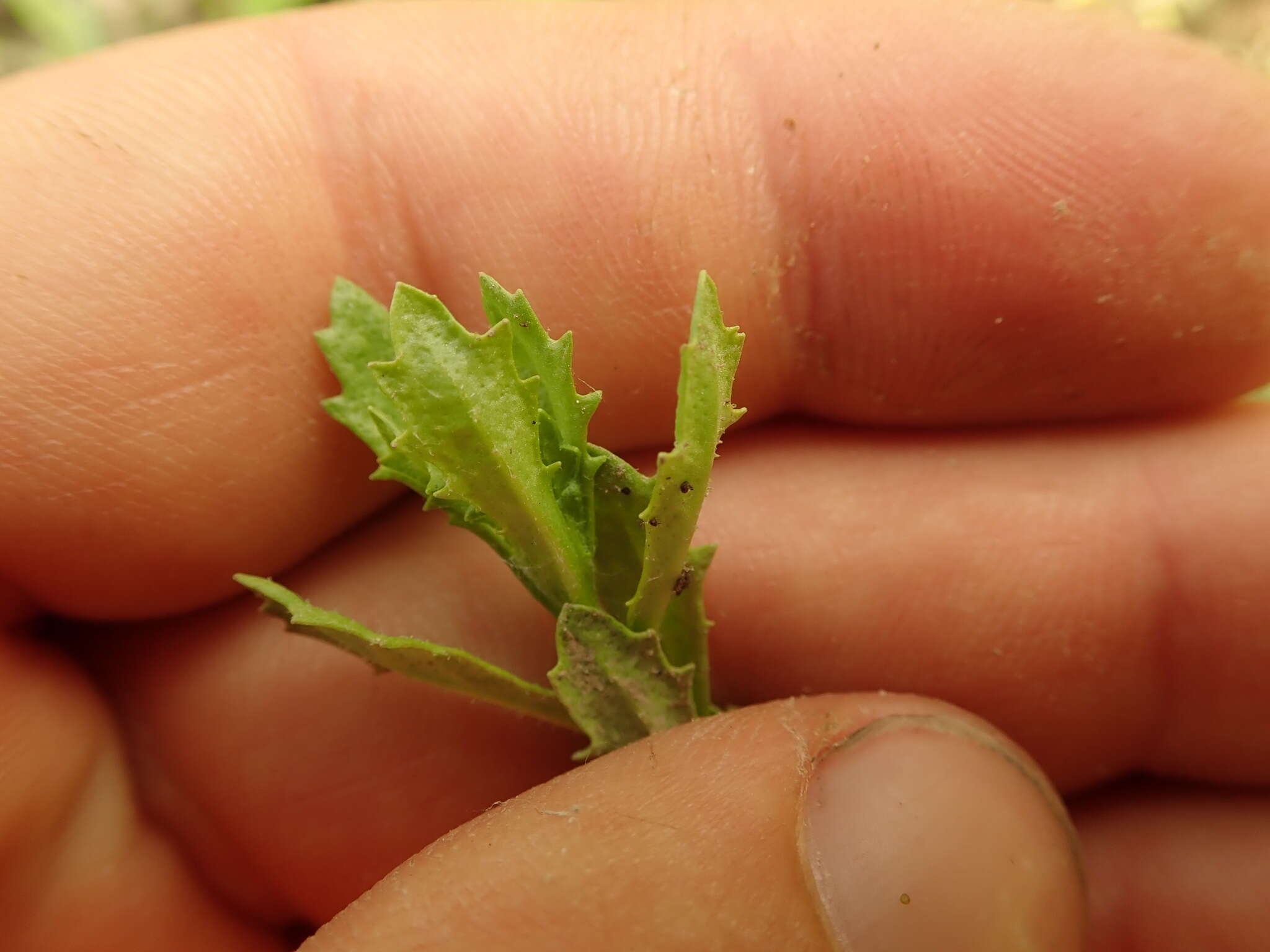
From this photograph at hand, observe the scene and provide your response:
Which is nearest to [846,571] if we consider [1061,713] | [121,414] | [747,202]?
[1061,713]

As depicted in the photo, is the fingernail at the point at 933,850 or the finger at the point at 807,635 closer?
the fingernail at the point at 933,850

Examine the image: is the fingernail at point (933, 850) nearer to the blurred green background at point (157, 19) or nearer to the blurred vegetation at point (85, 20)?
the blurred green background at point (157, 19)

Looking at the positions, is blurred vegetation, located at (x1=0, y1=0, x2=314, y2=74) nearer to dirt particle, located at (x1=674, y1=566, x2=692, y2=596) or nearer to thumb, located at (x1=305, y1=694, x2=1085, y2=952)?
dirt particle, located at (x1=674, y1=566, x2=692, y2=596)

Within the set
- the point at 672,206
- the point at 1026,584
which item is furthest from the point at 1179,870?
the point at 672,206

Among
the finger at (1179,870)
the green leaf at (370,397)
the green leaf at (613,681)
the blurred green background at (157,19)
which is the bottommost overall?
the finger at (1179,870)

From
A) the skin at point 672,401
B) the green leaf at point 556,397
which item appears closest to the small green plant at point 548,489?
the green leaf at point 556,397

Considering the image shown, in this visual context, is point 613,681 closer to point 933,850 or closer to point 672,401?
point 933,850
